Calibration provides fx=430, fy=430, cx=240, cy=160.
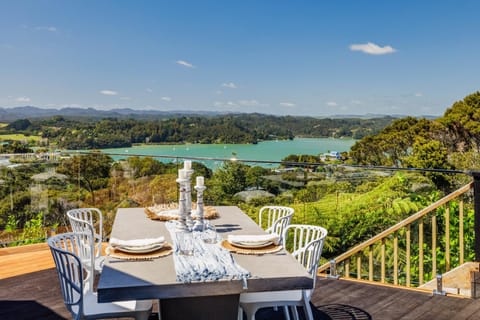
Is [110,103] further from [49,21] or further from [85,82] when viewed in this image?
[49,21]

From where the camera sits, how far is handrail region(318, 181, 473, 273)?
149 inches

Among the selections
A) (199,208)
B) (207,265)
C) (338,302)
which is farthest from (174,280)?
(338,302)

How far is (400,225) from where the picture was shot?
3992 mm

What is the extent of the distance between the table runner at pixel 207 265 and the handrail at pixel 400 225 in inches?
88.9

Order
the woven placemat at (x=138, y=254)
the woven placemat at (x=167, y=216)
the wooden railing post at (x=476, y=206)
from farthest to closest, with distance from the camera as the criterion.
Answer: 1. the wooden railing post at (x=476, y=206)
2. the woven placemat at (x=167, y=216)
3. the woven placemat at (x=138, y=254)

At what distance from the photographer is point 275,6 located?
2442 cm

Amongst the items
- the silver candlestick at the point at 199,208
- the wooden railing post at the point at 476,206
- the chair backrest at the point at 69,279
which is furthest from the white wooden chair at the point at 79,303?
the wooden railing post at the point at 476,206

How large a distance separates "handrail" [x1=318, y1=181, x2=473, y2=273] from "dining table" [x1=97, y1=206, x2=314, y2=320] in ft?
6.99

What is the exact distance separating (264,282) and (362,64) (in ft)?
106

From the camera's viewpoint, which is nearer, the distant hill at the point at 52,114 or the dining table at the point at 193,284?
the dining table at the point at 193,284

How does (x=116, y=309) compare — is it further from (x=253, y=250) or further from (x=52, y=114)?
(x=52, y=114)

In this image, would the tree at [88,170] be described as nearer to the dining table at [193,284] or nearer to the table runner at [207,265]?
the dining table at [193,284]

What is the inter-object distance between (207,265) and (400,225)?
2610 mm

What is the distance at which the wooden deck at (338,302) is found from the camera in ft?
10.6
